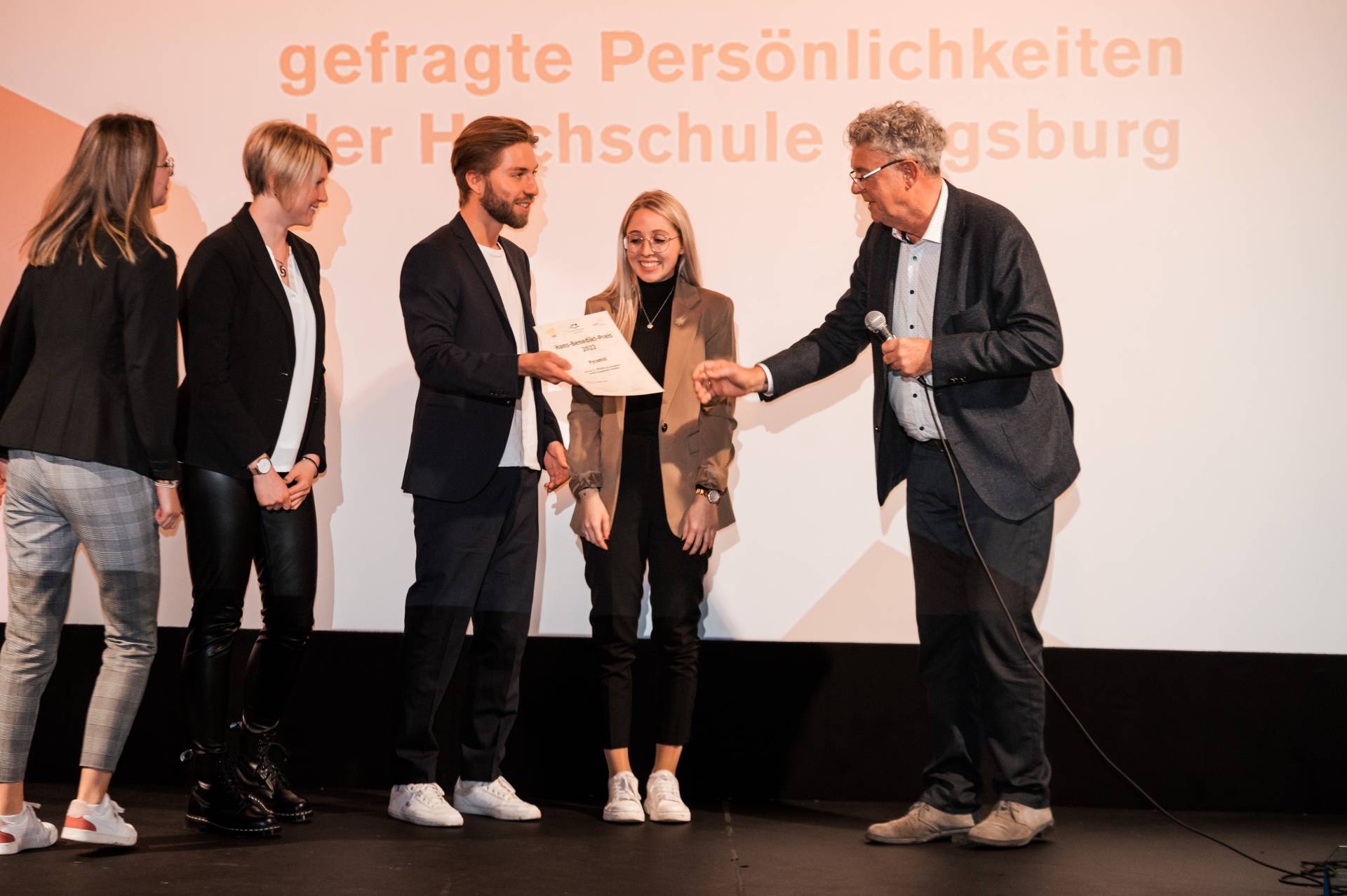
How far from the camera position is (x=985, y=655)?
324 cm

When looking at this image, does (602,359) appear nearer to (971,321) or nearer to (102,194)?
(971,321)

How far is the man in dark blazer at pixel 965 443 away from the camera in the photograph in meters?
3.20

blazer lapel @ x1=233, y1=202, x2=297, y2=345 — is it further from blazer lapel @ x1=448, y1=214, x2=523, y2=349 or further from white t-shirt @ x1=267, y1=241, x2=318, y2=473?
blazer lapel @ x1=448, y1=214, x2=523, y2=349

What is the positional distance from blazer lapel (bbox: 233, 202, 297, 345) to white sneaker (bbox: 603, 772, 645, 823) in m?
1.47

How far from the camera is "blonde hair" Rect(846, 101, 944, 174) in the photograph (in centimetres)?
324

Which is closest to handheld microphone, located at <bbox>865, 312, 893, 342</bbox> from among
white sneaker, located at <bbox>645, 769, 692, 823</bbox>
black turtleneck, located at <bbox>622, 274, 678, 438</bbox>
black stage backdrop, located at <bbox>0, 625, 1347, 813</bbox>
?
black turtleneck, located at <bbox>622, 274, 678, 438</bbox>

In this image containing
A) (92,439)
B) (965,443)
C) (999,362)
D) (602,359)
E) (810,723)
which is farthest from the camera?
(810,723)

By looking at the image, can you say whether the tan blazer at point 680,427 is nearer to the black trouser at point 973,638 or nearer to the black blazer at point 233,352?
the black trouser at point 973,638

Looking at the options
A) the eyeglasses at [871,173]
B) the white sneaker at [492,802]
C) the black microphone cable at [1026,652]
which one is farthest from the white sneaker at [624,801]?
the eyeglasses at [871,173]

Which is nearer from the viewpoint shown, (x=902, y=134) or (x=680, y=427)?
(x=902, y=134)

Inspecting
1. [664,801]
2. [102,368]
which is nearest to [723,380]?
[664,801]

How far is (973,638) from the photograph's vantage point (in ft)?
10.8

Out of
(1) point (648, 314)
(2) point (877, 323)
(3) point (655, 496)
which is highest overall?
(1) point (648, 314)

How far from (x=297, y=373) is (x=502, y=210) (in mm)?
707
